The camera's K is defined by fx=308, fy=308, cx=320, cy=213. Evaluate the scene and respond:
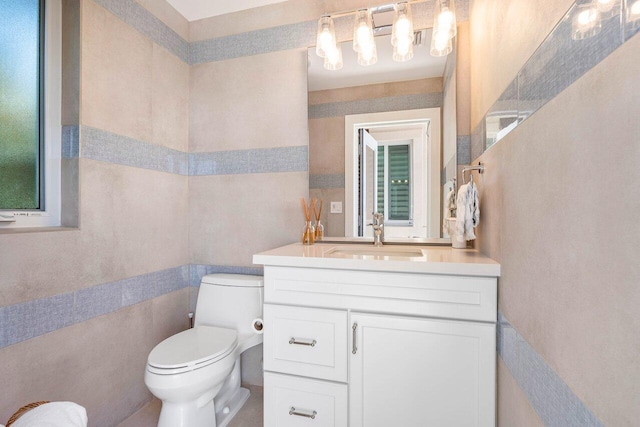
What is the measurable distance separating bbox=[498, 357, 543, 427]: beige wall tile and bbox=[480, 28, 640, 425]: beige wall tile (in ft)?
0.61

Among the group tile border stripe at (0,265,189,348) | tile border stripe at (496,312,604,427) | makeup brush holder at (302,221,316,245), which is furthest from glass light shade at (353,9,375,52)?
tile border stripe at (0,265,189,348)

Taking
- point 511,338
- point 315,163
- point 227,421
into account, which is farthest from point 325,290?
point 227,421

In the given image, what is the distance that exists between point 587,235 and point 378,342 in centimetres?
86

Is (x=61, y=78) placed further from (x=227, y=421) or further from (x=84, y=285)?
(x=227, y=421)

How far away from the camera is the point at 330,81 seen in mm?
1854

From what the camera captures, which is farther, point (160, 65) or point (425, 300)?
point (160, 65)

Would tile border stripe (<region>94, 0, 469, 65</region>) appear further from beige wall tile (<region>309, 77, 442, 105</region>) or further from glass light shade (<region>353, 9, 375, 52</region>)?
beige wall tile (<region>309, 77, 442, 105</region>)

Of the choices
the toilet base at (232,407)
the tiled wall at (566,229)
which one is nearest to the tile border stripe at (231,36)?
the tiled wall at (566,229)

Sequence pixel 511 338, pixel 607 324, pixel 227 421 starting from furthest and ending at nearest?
pixel 227 421 → pixel 511 338 → pixel 607 324

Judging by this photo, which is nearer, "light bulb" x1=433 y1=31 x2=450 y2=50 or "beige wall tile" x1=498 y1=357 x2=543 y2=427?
"beige wall tile" x1=498 y1=357 x2=543 y2=427

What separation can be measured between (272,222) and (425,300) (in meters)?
1.08

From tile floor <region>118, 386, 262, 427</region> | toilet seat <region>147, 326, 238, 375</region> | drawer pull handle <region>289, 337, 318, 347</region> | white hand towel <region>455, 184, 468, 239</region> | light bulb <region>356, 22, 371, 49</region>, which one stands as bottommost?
tile floor <region>118, 386, 262, 427</region>

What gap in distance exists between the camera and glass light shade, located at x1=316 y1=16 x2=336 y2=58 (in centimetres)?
174

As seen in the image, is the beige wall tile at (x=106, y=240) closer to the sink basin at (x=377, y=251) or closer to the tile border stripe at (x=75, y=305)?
the tile border stripe at (x=75, y=305)
